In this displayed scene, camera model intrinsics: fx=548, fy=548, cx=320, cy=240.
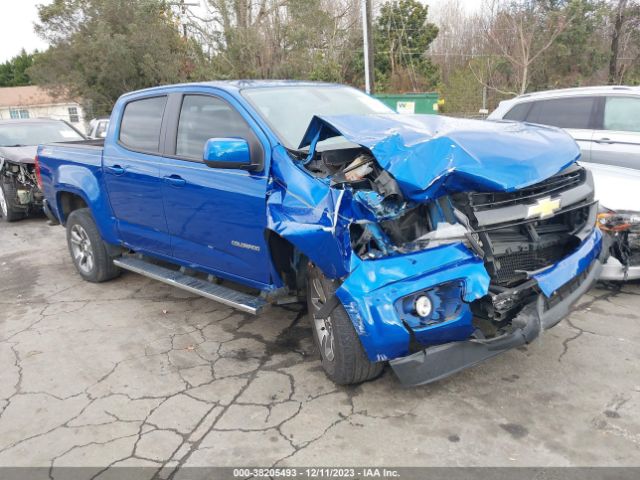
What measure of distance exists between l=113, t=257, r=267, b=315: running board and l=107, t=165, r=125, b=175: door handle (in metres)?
0.89

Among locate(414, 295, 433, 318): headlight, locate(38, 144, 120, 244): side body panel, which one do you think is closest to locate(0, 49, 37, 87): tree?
locate(38, 144, 120, 244): side body panel

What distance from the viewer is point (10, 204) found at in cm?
973

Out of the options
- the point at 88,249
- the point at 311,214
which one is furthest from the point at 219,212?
the point at 88,249

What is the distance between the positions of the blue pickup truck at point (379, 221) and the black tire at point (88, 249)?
5.10ft

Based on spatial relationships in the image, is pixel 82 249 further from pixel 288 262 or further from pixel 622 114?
pixel 622 114

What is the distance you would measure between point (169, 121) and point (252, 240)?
1.56m

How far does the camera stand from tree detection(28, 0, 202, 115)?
83.3ft

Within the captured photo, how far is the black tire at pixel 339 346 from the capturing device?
10.7 ft

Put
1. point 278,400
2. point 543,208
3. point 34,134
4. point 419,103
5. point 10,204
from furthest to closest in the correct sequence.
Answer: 1. point 419,103
2. point 34,134
3. point 10,204
4. point 278,400
5. point 543,208

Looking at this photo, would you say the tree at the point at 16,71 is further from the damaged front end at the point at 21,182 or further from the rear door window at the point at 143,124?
the rear door window at the point at 143,124

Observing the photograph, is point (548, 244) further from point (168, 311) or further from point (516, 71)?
point (516, 71)

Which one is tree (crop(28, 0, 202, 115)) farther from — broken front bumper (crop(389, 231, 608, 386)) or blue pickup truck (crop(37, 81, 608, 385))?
broken front bumper (crop(389, 231, 608, 386))

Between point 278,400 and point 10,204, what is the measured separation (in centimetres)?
830

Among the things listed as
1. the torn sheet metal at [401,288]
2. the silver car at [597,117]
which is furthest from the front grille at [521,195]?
the silver car at [597,117]
